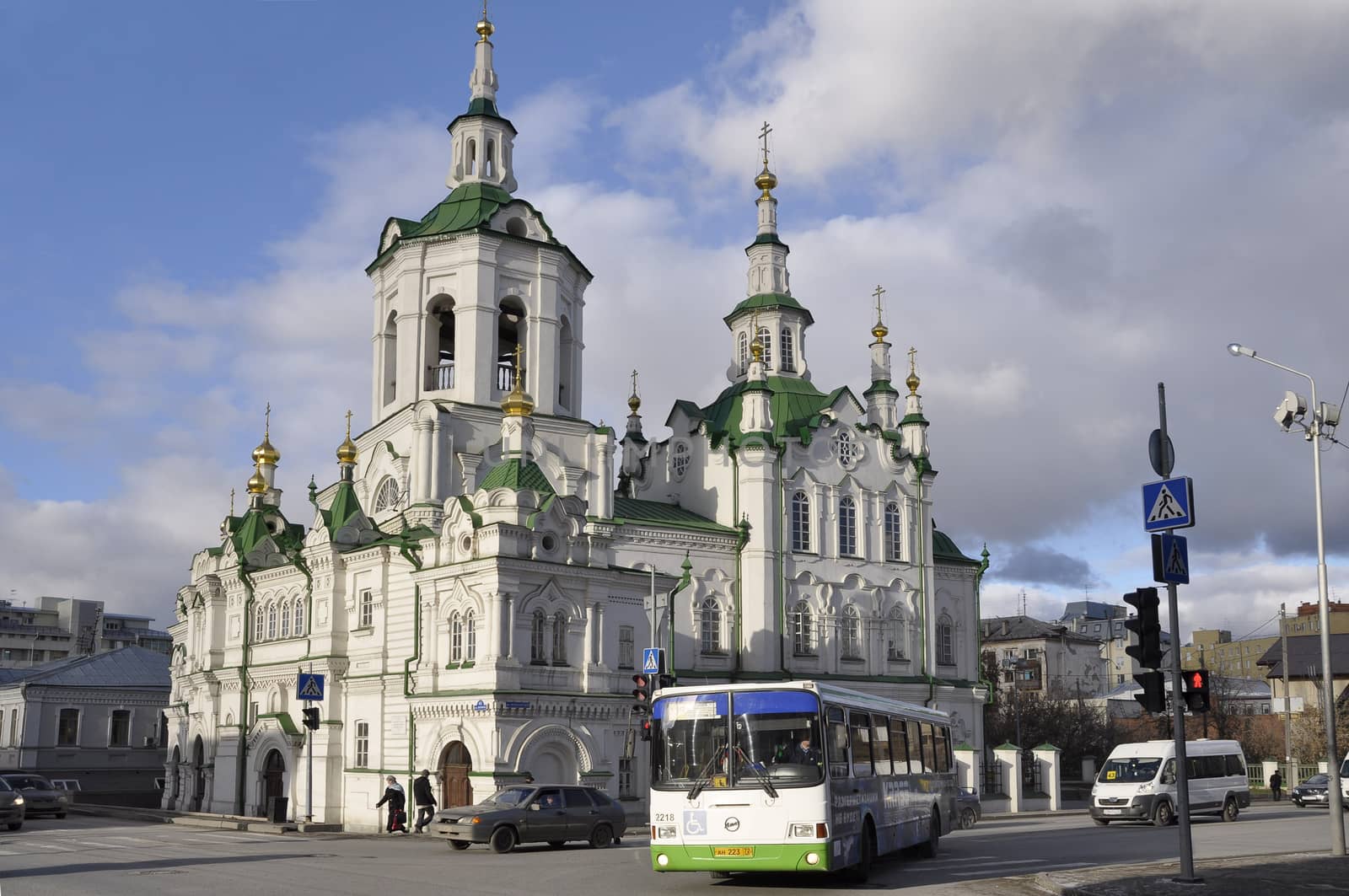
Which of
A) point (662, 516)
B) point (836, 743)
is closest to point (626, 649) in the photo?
point (662, 516)

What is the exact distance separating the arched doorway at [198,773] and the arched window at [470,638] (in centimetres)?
1596

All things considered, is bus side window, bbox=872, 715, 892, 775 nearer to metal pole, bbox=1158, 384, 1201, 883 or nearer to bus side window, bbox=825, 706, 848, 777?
Answer: bus side window, bbox=825, 706, 848, 777

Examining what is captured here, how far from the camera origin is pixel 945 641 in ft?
167

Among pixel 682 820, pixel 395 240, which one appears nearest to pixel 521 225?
pixel 395 240

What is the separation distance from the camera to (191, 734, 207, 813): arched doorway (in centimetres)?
4419

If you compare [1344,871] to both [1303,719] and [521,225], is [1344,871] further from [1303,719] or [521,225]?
[1303,719]

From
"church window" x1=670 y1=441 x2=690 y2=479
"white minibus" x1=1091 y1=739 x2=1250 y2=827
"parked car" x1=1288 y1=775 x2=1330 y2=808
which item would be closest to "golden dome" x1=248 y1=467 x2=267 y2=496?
"church window" x1=670 y1=441 x2=690 y2=479

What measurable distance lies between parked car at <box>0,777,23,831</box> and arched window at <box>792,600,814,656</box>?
24.2 m

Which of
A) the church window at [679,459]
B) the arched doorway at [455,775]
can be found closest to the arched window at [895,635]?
the church window at [679,459]

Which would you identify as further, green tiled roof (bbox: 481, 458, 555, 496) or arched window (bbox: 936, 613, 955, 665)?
arched window (bbox: 936, 613, 955, 665)

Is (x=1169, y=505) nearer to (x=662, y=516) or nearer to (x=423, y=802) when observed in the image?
(x=423, y=802)

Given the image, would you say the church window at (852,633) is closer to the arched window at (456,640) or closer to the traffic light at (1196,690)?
the arched window at (456,640)

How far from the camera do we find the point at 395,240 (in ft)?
139

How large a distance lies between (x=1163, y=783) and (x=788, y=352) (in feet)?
78.2
